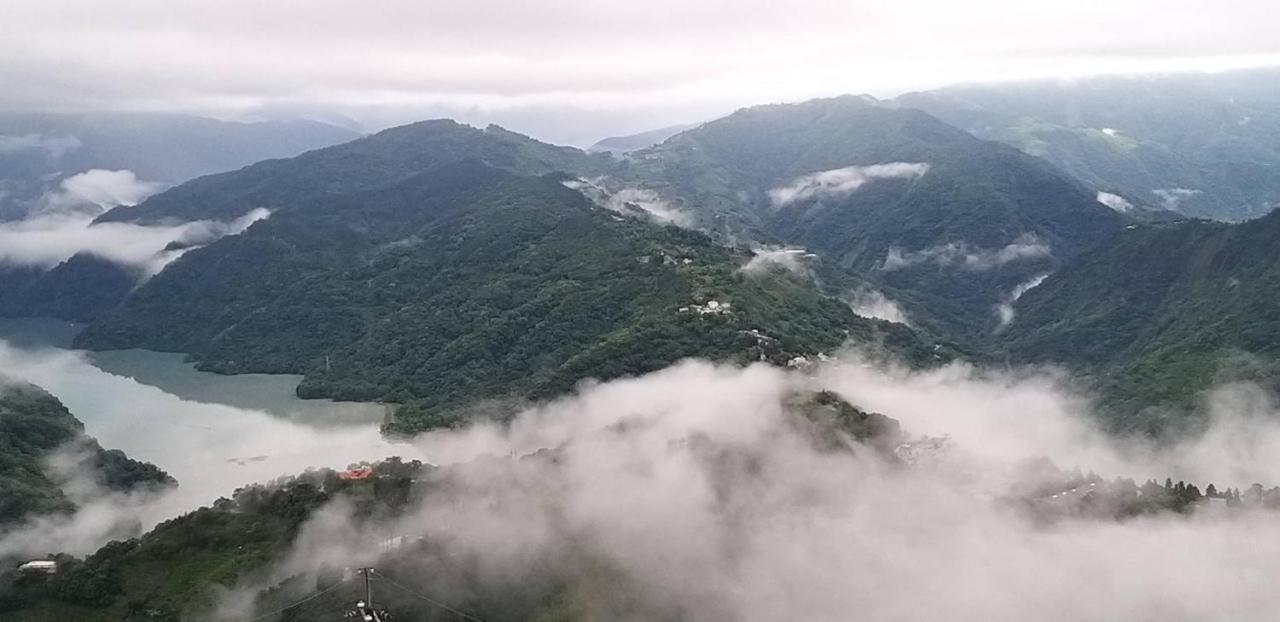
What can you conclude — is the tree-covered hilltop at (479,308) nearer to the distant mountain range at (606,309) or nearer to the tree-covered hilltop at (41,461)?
the distant mountain range at (606,309)

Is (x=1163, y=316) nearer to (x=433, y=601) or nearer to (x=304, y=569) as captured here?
(x=433, y=601)

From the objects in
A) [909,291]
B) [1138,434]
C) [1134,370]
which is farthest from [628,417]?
[909,291]

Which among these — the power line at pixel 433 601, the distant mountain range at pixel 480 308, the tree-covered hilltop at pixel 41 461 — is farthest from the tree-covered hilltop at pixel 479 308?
the power line at pixel 433 601

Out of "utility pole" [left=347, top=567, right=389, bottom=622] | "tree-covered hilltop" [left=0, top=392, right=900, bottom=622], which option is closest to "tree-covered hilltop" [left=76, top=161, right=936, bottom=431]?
"tree-covered hilltop" [left=0, top=392, right=900, bottom=622]

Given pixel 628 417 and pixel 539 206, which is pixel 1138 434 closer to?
pixel 628 417

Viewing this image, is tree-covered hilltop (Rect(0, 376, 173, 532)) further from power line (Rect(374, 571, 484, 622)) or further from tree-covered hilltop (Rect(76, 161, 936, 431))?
power line (Rect(374, 571, 484, 622))
